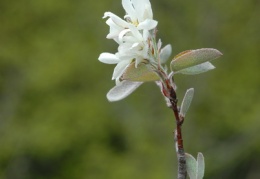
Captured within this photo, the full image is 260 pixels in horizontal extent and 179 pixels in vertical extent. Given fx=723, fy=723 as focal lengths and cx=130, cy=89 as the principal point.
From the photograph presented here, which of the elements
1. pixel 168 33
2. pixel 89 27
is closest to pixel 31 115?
pixel 89 27

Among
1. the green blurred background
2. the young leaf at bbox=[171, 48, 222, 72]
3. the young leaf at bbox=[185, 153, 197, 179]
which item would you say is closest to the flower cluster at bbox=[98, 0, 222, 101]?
the young leaf at bbox=[171, 48, 222, 72]

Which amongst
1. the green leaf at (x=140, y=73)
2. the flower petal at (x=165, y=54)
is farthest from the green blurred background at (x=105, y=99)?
the green leaf at (x=140, y=73)

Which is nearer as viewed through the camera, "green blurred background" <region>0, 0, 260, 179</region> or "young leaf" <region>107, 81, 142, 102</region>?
"young leaf" <region>107, 81, 142, 102</region>

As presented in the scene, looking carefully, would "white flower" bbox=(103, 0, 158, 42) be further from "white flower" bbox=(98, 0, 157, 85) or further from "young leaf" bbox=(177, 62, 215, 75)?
"young leaf" bbox=(177, 62, 215, 75)

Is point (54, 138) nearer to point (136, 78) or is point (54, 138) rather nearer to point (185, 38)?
point (185, 38)

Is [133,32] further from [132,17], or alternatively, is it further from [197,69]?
[197,69]
